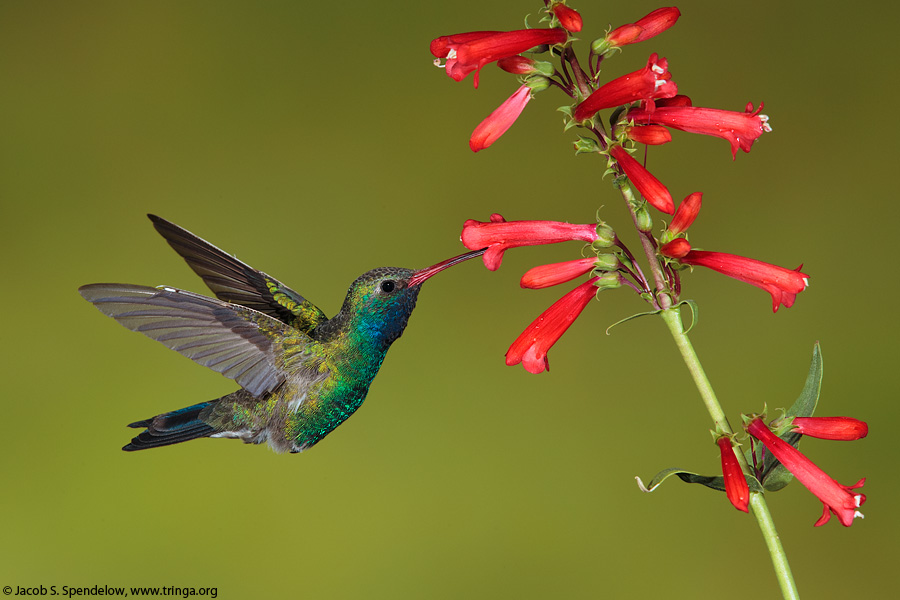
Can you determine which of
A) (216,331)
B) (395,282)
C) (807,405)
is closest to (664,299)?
(807,405)

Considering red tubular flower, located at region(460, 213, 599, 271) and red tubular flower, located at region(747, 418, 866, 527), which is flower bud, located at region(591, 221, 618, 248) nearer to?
red tubular flower, located at region(460, 213, 599, 271)

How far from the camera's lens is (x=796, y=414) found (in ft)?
2.74

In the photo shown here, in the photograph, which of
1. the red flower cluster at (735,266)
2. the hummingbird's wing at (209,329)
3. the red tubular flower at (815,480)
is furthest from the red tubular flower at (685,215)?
the hummingbird's wing at (209,329)

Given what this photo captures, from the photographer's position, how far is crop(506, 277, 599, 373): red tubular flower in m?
0.84

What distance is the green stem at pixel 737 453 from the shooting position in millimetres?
689

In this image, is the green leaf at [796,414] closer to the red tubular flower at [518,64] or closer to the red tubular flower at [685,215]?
the red tubular flower at [685,215]

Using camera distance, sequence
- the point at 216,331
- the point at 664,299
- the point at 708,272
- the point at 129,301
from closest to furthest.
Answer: the point at 664,299
the point at 129,301
the point at 216,331
the point at 708,272

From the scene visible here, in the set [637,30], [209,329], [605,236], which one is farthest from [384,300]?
[637,30]

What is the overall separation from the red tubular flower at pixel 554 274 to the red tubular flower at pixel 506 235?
0.03m

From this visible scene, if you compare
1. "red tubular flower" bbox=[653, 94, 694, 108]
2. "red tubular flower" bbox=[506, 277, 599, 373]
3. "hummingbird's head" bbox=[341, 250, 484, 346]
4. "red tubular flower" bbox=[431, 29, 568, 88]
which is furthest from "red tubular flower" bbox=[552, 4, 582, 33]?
"hummingbird's head" bbox=[341, 250, 484, 346]

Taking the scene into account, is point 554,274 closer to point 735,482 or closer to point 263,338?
point 735,482

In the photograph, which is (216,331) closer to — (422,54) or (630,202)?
(630,202)

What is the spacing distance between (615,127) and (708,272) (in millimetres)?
1504

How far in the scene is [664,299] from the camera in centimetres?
75
